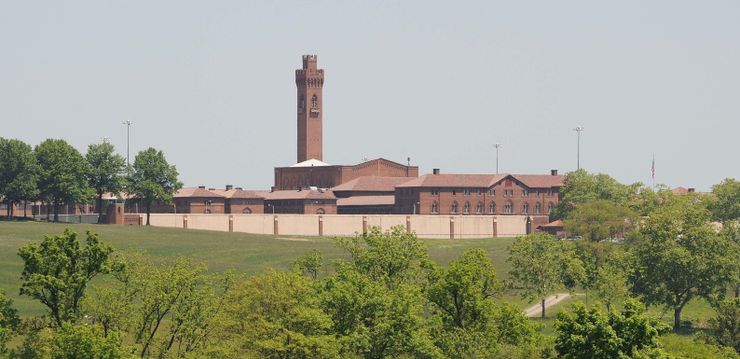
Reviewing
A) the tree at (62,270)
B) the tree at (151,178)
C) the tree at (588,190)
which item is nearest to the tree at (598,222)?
the tree at (588,190)

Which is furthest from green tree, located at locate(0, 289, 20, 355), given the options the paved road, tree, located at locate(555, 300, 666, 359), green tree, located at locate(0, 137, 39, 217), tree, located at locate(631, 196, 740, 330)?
green tree, located at locate(0, 137, 39, 217)

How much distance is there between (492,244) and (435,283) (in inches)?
3751

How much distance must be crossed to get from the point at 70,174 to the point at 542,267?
67653 millimetres

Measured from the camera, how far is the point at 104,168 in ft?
595

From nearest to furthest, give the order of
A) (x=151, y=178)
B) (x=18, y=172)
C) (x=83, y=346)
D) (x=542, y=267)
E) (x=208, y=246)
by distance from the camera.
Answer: (x=83, y=346) < (x=542, y=267) < (x=208, y=246) < (x=18, y=172) < (x=151, y=178)

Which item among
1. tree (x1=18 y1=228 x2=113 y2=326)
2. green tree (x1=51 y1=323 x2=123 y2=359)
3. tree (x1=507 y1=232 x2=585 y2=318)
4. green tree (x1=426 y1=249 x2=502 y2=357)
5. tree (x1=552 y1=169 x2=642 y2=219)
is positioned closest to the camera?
green tree (x1=51 y1=323 x2=123 y2=359)

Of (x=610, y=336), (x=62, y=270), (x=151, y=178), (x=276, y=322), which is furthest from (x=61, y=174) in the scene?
(x=610, y=336)

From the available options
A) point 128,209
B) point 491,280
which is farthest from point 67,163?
point 491,280

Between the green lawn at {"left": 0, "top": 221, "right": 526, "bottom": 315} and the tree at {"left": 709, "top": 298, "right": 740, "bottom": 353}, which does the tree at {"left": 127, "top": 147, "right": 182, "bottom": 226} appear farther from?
the tree at {"left": 709, "top": 298, "right": 740, "bottom": 353}

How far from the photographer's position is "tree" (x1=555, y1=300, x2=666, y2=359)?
216 feet

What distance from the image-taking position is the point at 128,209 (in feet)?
652

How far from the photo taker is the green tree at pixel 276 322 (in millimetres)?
75375

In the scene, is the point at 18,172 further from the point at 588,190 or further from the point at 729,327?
the point at 729,327

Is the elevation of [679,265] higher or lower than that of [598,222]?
lower
